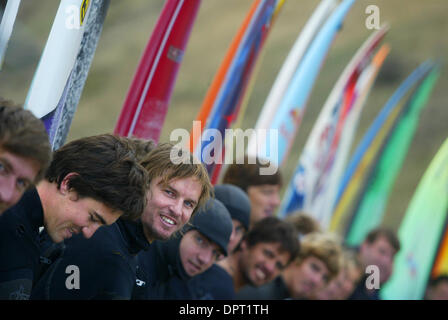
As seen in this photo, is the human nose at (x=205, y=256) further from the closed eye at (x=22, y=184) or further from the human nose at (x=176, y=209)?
Answer: the closed eye at (x=22, y=184)

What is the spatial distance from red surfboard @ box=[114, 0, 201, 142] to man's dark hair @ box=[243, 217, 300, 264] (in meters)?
0.78

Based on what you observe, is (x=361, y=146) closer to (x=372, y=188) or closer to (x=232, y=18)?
(x=372, y=188)

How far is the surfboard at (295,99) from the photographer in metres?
4.78

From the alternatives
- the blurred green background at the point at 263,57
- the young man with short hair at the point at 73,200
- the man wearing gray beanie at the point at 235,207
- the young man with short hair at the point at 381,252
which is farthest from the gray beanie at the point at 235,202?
the blurred green background at the point at 263,57

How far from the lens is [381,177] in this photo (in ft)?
22.6

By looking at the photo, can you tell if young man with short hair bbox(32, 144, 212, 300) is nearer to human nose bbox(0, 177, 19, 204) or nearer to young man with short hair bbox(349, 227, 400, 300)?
human nose bbox(0, 177, 19, 204)

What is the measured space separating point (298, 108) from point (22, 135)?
3.68m

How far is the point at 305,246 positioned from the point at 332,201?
95.8 inches

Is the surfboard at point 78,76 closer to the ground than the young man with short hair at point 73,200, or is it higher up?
higher up

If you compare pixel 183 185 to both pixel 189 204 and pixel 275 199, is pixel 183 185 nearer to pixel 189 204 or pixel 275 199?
pixel 189 204

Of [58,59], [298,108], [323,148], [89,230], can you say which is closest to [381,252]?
[323,148]

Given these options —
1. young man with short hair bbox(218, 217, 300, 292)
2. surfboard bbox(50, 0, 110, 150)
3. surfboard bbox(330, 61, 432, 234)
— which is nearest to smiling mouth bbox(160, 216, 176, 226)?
surfboard bbox(50, 0, 110, 150)

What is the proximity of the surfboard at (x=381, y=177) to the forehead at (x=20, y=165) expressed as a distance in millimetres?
5694

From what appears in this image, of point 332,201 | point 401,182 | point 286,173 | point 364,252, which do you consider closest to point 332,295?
point 364,252
